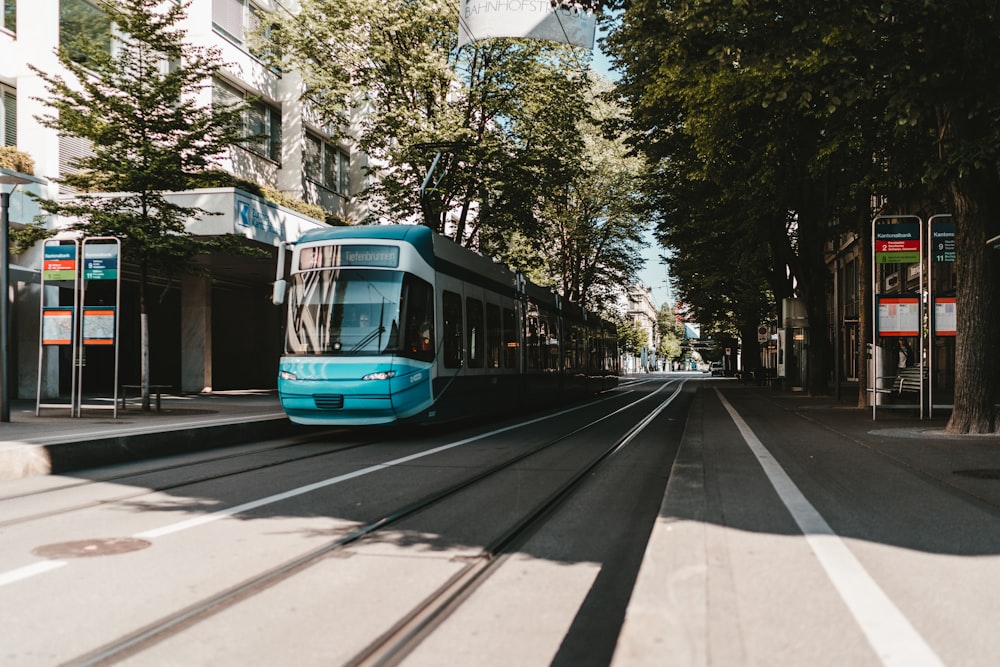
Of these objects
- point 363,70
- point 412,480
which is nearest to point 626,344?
point 363,70

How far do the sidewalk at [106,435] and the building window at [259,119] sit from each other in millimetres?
12573

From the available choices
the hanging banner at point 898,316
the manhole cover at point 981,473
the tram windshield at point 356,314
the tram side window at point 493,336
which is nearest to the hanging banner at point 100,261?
the tram windshield at point 356,314

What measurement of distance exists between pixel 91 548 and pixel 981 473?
300 inches

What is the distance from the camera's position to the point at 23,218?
20.1m

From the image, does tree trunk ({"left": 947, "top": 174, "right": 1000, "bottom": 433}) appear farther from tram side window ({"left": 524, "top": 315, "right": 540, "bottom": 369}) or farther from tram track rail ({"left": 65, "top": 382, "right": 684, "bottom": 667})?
tram side window ({"left": 524, "top": 315, "right": 540, "bottom": 369})

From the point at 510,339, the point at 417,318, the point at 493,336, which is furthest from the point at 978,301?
the point at 510,339

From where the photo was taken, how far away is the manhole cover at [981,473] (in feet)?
26.3

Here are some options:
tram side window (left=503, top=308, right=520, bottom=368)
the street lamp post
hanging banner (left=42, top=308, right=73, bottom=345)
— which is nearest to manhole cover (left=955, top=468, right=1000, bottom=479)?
tram side window (left=503, top=308, right=520, bottom=368)

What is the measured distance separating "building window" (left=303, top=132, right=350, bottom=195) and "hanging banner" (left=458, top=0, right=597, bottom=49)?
59.8ft

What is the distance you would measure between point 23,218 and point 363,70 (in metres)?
9.87

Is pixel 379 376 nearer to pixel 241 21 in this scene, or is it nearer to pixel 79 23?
pixel 79 23

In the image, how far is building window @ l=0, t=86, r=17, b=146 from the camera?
67.3 feet

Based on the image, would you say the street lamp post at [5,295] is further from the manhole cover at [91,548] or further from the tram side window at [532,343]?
the tram side window at [532,343]

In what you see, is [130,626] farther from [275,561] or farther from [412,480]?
[412,480]
